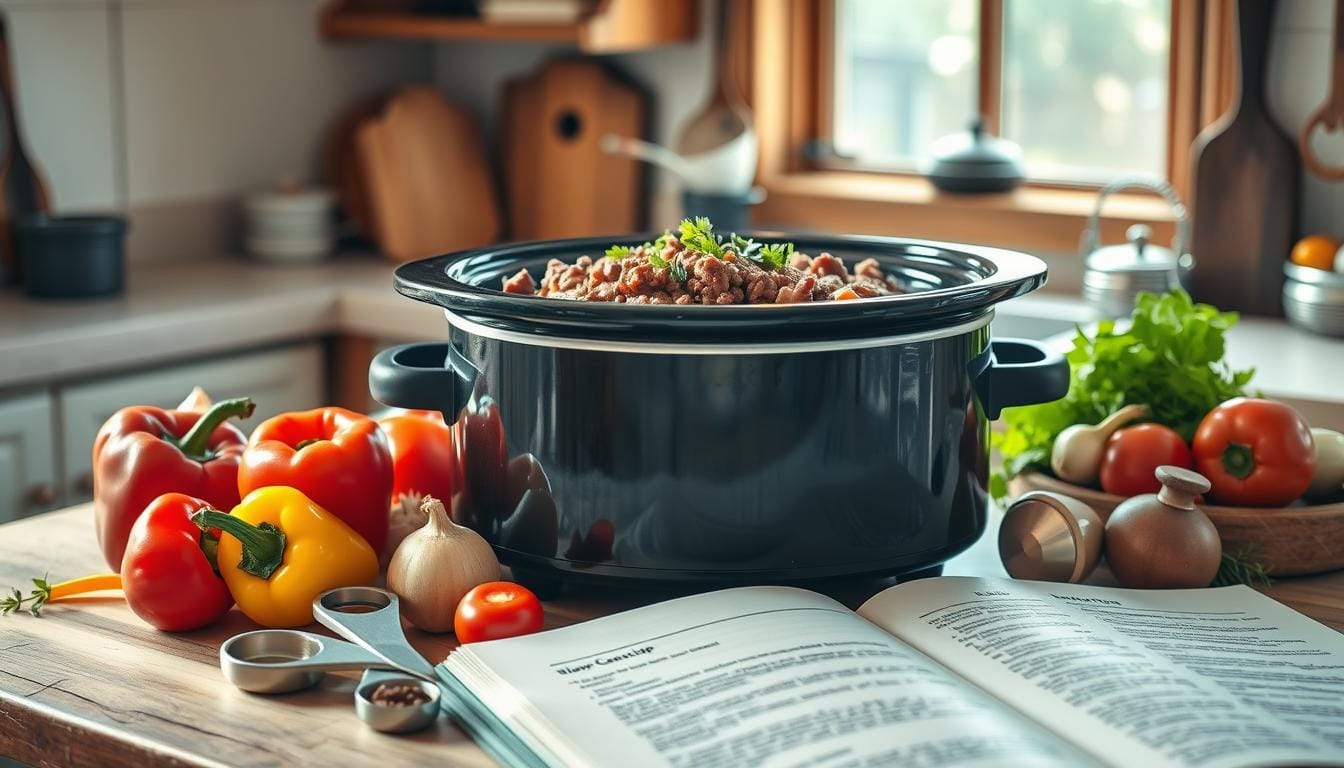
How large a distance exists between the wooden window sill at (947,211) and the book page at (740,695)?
5.81 feet

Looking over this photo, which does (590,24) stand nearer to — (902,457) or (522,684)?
(902,457)

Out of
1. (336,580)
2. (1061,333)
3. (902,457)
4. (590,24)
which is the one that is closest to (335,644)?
(336,580)

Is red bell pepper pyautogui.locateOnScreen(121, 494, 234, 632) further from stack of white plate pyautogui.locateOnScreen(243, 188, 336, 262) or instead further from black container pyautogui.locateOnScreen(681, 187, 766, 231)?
stack of white plate pyautogui.locateOnScreen(243, 188, 336, 262)

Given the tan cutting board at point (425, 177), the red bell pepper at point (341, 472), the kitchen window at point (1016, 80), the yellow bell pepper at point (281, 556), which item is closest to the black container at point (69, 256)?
the tan cutting board at point (425, 177)

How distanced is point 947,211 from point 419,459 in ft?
5.48

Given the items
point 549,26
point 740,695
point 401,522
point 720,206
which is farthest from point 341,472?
point 549,26

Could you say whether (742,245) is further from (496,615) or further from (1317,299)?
(1317,299)

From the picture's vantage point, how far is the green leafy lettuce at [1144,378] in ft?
4.03

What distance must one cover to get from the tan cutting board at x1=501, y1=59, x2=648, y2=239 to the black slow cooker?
1.95 m

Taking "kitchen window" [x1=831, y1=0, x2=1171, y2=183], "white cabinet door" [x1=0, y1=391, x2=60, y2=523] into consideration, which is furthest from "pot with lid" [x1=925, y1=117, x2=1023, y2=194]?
"white cabinet door" [x1=0, y1=391, x2=60, y2=523]

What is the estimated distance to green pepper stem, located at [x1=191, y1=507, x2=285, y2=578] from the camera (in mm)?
988

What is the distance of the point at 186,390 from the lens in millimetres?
2391

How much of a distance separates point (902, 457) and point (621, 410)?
0.19 meters

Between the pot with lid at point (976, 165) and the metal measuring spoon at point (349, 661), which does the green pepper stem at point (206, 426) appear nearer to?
the metal measuring spoon at point (349, 661)
